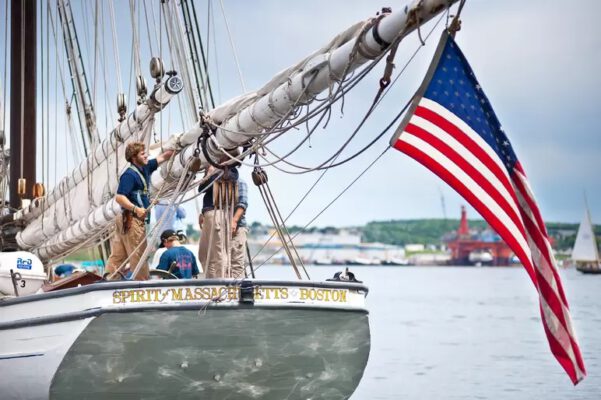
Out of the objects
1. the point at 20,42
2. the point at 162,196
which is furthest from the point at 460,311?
the point at 162,196

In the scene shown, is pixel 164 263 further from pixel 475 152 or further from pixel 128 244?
pixel 475 152

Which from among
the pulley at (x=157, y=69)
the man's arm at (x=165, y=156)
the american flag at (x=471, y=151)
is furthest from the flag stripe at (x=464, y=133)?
the pulley at (x=157, y=69)

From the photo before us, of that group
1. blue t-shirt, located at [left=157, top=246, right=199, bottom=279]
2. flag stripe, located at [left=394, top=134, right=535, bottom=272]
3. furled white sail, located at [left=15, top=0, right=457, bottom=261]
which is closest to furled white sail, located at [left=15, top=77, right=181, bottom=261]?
furled white sail, located at [left=15, top=0, right=457, bottom=261]

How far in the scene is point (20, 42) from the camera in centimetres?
2967

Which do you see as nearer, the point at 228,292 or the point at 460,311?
the point at 228,292

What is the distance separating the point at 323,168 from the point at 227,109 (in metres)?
2.53

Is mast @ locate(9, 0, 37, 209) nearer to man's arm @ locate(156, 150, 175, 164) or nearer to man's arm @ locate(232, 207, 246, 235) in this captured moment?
man's arm @ locate(156, 150, 175, 164)

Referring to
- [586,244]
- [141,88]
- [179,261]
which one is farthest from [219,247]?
[586,244]

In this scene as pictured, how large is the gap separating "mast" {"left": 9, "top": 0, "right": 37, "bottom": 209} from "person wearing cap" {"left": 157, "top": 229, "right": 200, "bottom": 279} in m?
10.6

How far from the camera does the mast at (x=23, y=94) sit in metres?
28.9

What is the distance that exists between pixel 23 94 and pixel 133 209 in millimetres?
11025

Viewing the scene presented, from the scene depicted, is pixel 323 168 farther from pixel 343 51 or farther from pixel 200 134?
pixel 200 134

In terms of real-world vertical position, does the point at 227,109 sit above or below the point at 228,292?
above

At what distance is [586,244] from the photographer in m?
135
